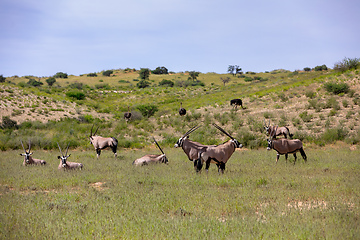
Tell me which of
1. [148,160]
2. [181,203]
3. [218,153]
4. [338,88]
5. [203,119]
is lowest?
[203,119]

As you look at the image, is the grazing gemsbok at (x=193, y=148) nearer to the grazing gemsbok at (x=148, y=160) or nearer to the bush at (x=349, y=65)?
the grazing gemsbok at (x=148, y=160)

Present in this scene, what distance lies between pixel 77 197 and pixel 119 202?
1.59 meters

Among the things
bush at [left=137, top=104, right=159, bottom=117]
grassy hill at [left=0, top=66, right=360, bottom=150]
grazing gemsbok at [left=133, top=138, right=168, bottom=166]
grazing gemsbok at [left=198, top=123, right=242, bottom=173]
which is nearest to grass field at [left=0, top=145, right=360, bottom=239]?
grazing gemsbok at [left=198, top=123, right=242, bottom=173]

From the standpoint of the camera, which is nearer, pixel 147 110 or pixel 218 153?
pixel 218 153

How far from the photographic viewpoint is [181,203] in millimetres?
7777

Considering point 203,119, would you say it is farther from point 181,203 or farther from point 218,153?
point 181,203

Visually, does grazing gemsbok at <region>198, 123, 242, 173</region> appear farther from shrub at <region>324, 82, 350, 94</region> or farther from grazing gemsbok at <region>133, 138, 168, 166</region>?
shrub at <region>324, 82, 350, 94</region>

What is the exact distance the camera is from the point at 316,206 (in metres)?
7.45

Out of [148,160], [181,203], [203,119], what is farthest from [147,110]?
[181,203]

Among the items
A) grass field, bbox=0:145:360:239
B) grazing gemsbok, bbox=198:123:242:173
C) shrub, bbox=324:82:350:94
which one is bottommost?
grass field, bbox=0:145:360:239

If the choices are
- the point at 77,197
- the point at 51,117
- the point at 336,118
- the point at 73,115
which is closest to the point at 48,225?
the point at 77,197

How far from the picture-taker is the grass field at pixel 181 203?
5.74 metres

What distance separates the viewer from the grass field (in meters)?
5.74

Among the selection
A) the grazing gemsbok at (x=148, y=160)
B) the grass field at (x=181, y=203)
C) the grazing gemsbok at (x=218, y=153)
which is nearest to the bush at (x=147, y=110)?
the grazing gemsbok at (x=148, y=160)
